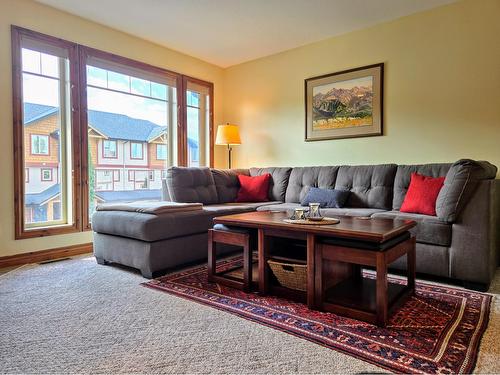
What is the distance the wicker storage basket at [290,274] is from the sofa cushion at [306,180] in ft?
5.95

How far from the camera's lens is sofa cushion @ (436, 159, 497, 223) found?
7.93 feet

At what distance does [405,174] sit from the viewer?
130 inches

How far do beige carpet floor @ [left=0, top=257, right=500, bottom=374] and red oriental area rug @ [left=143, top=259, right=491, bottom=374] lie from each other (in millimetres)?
67

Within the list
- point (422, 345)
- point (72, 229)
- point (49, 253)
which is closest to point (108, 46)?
point (72, 229)

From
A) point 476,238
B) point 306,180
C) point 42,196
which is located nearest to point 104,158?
point 42,196

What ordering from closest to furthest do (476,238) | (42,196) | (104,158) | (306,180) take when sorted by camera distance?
(476,238) < (42,196) < (104,158) < (306,180)

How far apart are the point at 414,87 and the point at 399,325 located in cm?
277

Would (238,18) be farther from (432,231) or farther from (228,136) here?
(432,231)

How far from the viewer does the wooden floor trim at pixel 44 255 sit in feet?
10.2

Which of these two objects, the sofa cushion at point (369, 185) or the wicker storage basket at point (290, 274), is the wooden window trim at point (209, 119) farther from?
the wicker storage basket at point (290, 274)

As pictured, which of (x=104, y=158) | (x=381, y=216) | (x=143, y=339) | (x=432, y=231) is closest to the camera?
(x=143, y=339)

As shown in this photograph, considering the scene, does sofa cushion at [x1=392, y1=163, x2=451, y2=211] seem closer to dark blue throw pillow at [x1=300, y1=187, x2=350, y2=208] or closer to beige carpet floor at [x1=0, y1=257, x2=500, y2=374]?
dark blue throw pillow at [x1=300, y1=187, x2=350, y2=208]

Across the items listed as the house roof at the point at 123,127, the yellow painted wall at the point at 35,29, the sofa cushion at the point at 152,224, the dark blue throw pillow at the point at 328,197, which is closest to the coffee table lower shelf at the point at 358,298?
the dark blue throw pillow at the point at 328,197

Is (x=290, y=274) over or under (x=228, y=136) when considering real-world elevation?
under
